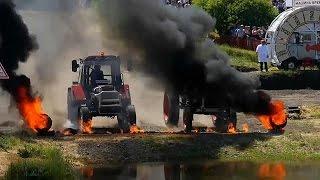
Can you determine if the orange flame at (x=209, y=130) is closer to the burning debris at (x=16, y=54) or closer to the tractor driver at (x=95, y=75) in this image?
the tractor driver at (x=95, y=75)

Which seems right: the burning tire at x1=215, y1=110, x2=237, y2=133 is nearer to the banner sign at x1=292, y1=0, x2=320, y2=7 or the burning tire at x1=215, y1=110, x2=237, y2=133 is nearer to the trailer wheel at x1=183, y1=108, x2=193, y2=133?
the trailer wheel at x1=183, y1=108, x2=193, y2=133

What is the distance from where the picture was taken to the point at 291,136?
21.1 meters

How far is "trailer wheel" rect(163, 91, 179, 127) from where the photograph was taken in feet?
77.9

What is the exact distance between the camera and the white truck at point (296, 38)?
3888cm

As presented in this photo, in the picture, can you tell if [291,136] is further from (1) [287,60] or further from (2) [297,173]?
(1) [287,60]

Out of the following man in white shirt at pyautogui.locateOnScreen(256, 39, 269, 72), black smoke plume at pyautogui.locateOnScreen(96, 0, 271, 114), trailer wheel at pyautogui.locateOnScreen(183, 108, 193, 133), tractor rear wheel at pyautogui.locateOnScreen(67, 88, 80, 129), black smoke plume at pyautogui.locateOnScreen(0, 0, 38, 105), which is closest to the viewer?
black smoke plume at pyautogui.locateOnScreen(96, 0, 271, 114)

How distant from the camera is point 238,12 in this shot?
44.4 metres

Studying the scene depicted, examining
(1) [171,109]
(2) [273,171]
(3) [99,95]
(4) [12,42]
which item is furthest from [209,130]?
(4) [12,42]

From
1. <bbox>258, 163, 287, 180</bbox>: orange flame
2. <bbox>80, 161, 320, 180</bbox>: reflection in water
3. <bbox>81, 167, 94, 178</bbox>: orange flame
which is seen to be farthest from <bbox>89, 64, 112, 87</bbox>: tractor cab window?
<bbox>258, 163, 287, 180</bbox>: orange flame

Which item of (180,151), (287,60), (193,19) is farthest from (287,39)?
(180,151)

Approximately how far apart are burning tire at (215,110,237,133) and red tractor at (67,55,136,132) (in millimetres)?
2717

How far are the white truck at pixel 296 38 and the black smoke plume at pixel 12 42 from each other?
16996 millimetres

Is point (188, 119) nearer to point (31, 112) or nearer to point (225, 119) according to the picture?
point (225, 119)

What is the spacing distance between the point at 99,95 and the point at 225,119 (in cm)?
400
